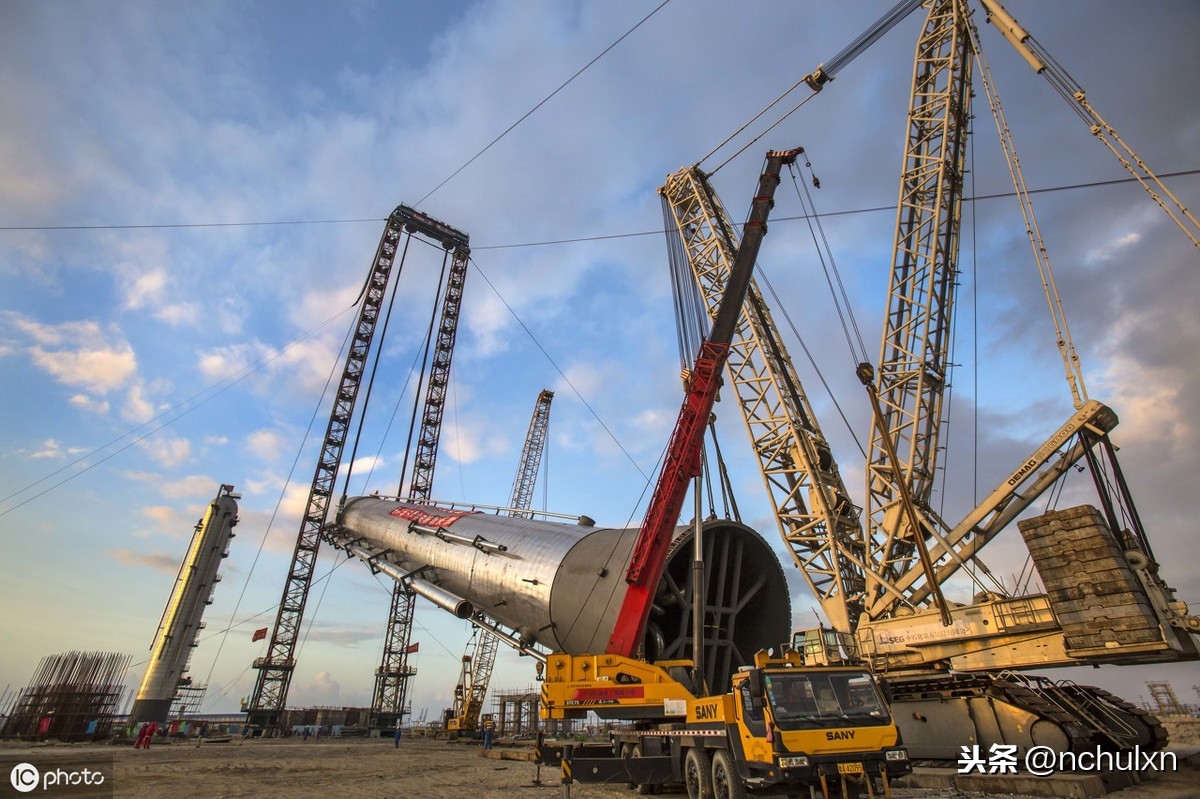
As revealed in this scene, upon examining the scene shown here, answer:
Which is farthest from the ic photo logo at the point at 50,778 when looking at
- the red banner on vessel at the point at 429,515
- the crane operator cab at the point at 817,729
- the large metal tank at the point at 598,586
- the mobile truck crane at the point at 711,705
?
the crane operator cab at the point at 817,729

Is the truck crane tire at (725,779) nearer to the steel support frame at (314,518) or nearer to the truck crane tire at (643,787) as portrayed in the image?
the truck crane tire at (643,787)

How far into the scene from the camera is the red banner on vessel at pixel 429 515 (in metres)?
23.6

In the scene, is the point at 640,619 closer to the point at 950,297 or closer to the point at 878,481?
the point at 878,481

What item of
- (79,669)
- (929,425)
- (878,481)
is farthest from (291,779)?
(79,669)

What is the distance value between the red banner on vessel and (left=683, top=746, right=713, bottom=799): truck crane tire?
14.6 m

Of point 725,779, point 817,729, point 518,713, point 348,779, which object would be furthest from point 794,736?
point 518,713

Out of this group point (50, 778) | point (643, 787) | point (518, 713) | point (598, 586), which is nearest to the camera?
point (643, 787)

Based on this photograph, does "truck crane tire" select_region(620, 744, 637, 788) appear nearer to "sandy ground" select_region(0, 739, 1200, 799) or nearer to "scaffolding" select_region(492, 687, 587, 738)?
"sandy ground" select_region(0, 739, 1200, 799)

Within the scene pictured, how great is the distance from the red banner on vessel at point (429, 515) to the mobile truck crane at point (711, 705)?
11526mm

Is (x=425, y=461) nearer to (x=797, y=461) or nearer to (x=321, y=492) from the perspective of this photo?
(x=321, y=492)

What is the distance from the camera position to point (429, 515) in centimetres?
2506

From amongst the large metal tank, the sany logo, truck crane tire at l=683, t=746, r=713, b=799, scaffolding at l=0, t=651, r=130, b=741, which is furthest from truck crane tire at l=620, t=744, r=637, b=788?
scaffolding at l=0, t=651, r=130, b=741

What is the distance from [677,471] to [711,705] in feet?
18.9

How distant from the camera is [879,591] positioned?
2012 cm
